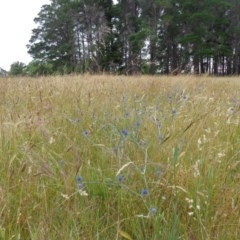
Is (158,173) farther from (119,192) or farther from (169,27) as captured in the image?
(169,27)

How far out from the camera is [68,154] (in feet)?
5.56

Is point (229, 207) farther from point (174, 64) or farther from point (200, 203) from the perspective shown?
point (174, 64)

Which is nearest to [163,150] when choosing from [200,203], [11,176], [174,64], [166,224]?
[200,203]

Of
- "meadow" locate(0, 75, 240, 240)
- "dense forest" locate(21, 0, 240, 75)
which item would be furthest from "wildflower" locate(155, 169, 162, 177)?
"dense forest" locate(21, 0, 240, 75)

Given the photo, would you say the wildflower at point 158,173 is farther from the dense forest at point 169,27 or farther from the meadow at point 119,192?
the dense forest at point 169,27

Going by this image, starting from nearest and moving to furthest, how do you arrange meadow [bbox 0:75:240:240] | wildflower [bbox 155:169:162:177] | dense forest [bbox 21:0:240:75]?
meadow [bbox 0:75:240:240]
wildflower [bbox 155:169:162:177]
dense forest [bbox 21:0:240:75]

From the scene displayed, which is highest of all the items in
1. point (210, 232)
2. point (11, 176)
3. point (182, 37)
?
point (182, 37)

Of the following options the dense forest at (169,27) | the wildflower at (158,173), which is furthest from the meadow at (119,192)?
the dense forest at (169,27)

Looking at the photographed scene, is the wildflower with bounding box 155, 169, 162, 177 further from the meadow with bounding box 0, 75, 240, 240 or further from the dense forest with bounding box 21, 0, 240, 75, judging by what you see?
the dense forest with bounding box 21, 0, 240, 75

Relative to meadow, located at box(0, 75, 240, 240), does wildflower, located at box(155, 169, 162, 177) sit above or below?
above

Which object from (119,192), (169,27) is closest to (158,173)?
(119,192)

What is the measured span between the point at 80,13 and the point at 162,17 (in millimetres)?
7852

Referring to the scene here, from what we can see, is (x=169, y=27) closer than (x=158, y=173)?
No

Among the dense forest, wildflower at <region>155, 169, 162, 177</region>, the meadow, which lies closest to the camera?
the meadow
